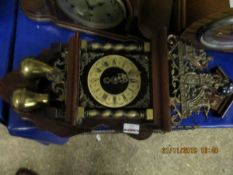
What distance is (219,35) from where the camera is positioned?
1.06 metres

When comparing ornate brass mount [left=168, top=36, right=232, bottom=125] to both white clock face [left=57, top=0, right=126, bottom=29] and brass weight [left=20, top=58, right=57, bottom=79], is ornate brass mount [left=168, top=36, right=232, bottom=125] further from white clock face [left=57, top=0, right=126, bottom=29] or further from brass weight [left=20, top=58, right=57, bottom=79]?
brass weight [left=20, top=58, right=57, bottom=79]

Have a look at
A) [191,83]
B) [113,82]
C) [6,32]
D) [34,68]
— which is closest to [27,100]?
[34,68]

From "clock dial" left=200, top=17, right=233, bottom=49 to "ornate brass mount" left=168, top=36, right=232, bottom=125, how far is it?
1.8 inches

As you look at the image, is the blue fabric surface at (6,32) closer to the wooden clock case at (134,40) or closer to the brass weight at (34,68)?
the wooden clock case at (134,40)

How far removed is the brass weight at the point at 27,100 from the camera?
3.13 feet

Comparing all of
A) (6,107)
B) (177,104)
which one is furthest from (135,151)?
(6,107)

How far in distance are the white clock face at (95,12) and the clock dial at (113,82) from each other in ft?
0.69

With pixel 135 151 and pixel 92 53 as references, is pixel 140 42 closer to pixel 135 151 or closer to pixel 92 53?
pixel 92 53

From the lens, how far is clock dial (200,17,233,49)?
961mm

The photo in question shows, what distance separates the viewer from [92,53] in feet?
3.15
